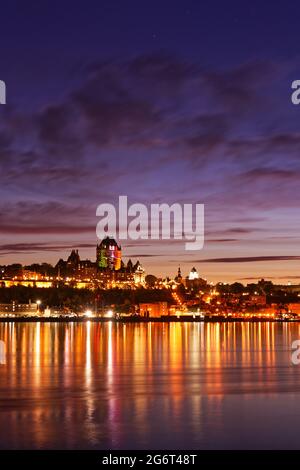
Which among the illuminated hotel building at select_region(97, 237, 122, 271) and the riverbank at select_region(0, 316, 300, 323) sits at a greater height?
the illuminated hotel building at select_region(97, 237, 122, 271)

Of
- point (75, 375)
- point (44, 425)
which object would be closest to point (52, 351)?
point (75, 375)

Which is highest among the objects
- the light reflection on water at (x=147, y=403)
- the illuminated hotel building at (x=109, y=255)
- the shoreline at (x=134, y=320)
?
the illuminated hotel building at (x=109, y=255)

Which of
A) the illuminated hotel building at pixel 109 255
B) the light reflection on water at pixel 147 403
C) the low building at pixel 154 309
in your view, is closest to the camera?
the light reflection on water at pixel 147 403

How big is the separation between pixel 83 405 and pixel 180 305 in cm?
12966

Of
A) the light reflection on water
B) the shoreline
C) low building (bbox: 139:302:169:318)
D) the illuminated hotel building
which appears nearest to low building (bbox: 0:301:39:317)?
the shoreline

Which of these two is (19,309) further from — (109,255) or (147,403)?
(147,403)

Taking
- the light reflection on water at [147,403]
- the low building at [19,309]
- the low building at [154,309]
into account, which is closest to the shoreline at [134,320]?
the low building at [154,309]

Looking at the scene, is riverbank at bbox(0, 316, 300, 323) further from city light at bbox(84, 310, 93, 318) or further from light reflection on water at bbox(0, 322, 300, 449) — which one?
light reflection on water at bbox(0, 322, 300, 449)

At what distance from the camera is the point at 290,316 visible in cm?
14575

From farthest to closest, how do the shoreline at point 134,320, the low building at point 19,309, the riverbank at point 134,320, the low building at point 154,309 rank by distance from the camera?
the low building at point 154,309, the low building at point 19,309, the riverbank at point 134,320, the shoreline at point 134,320

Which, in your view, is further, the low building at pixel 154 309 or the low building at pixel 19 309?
the low building at pixel 154 309

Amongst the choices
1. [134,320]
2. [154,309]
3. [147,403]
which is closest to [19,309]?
[134,320]

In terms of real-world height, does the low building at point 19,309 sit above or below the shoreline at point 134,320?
above

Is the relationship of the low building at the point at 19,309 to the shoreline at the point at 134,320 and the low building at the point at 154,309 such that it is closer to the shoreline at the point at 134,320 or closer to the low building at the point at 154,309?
the shoreline at the point at 134,320
